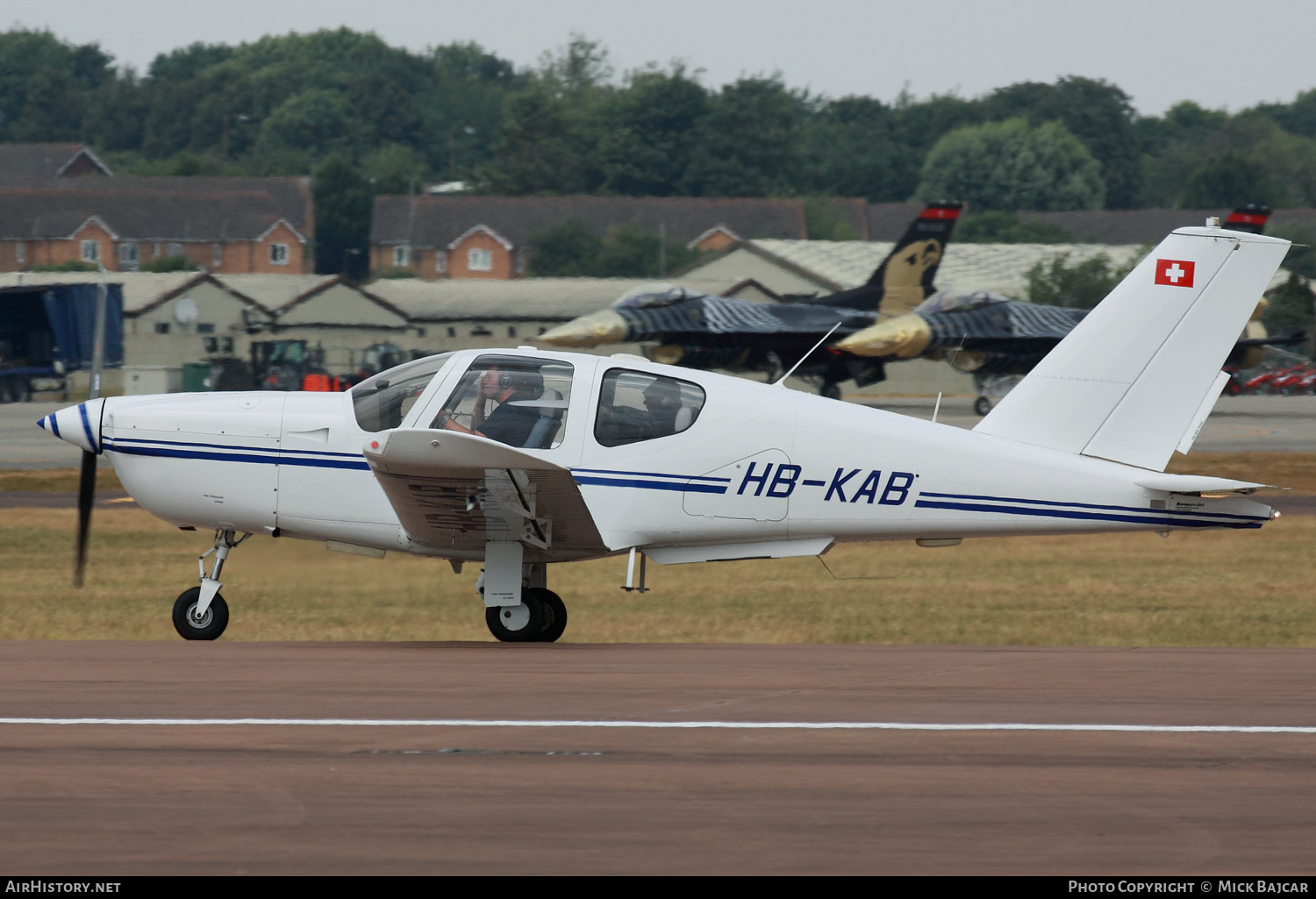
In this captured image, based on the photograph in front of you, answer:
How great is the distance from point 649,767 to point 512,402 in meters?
3.66

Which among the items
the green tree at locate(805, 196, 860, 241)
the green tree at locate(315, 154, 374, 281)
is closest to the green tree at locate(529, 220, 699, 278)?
the green tree at locate(805, 196, 860, 241)

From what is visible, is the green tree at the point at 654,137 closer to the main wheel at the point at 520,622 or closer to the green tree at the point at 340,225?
the green tree at the point at 340,225

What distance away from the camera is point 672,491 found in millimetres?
9625

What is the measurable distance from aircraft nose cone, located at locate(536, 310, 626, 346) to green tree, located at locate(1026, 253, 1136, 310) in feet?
73.4

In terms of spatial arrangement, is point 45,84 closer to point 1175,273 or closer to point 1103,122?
point 1103,122

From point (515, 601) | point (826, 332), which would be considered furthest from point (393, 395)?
point (826, 332)

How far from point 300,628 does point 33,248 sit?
81.4 metres

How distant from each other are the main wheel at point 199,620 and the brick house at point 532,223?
2782 inches

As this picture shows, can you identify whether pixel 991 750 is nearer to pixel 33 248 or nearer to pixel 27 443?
pixel 27 443

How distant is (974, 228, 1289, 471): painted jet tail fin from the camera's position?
9.75 meters

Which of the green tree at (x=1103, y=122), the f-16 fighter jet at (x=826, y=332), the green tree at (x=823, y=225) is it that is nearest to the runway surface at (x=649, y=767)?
the f-16 fighter jet at (x=826, y=332)

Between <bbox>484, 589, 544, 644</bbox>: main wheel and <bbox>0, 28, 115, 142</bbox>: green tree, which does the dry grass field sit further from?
<bbox>0, 28, 115, 142</bbox>: green tree

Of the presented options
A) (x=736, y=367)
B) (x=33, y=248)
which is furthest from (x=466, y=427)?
(x=33, y=248)

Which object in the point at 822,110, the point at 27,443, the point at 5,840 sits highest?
the point at 822,110
